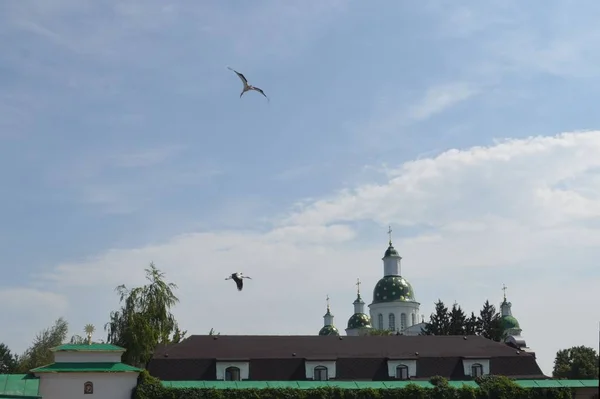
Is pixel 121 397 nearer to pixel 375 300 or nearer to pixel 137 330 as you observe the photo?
pixel 137 330

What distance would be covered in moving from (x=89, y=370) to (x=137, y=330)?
14.2 meters

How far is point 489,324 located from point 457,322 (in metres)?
4.77

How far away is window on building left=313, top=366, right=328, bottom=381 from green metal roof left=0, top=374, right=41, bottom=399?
57.4 ft

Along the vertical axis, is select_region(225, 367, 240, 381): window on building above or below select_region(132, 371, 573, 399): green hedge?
Result: above

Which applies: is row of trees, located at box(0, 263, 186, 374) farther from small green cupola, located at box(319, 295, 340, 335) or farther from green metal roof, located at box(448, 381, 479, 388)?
small green cupola, located at box(319, 295, 340, 335)

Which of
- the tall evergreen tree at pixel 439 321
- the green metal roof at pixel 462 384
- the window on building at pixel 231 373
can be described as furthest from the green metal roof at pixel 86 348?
the tall evergreen tree at pixel 439 321

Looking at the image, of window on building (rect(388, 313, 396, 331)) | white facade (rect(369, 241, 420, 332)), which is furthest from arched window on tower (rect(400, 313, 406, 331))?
window on building (rect(388, 313, 396, 331))

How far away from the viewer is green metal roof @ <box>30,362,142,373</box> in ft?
153

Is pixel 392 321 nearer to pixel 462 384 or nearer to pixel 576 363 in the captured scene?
pixel 576 363

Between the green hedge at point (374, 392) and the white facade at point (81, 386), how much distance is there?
101cm

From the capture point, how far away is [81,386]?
1853 inches

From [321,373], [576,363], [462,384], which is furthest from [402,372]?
[576,363]

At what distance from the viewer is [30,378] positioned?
49406mm

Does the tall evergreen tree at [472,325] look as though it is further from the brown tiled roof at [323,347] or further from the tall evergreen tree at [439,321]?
the brown tiled roof at [323,347]
